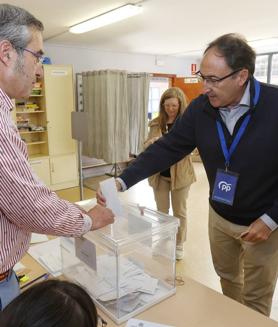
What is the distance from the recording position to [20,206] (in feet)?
2.77

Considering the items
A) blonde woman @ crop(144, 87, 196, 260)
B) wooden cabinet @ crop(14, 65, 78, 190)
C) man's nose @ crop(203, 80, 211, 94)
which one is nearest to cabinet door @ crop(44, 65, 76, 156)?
wooden cabinet @ crop(14, 65, 78, 190)

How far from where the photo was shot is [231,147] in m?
1.42

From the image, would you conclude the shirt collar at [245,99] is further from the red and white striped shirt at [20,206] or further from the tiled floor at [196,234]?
the tiled floor at [196,234]

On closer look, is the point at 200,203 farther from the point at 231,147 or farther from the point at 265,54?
the point at 265,54

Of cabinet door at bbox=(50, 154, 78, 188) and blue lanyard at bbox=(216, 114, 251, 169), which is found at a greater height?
blue lanyard at bbox=(216, 114, 251, 169)

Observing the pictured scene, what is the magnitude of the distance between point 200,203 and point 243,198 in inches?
122

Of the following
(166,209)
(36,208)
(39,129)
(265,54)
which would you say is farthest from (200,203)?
(265,54)

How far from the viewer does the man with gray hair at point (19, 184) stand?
82 cm

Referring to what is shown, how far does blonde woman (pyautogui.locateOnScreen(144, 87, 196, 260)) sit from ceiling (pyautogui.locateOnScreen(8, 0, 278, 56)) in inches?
48.9

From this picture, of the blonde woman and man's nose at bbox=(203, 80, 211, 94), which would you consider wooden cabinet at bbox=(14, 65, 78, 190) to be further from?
man's nose at bbox=(203, 80, 211, 94)

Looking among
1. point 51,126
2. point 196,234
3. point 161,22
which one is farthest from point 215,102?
point 51,126

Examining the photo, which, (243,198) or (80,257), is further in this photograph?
(243,198)

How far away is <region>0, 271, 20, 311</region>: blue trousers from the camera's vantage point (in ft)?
3.08

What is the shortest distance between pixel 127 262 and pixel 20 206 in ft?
1.79
